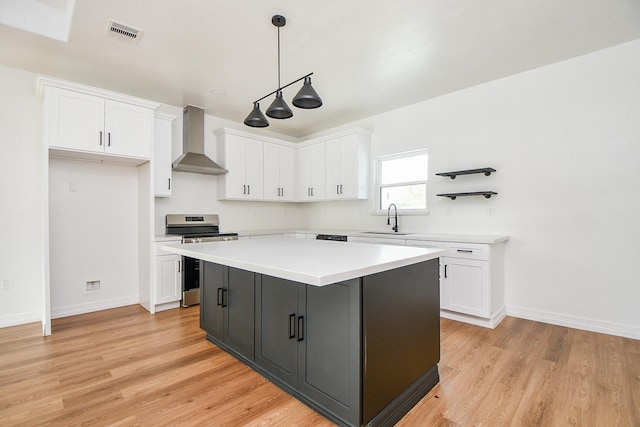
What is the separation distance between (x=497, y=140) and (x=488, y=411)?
294 cm

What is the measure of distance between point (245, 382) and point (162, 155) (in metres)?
3.15

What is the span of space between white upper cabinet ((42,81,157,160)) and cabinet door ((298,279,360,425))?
9.83 ft

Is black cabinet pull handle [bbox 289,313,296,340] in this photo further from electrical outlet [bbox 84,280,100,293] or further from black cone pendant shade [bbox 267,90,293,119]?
electrical outlet [bbox 84,280,100,293]

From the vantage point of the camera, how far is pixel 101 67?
128 inches

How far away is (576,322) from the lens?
3.10 metres

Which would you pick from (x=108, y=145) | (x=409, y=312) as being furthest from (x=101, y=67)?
(x=409, y=312)

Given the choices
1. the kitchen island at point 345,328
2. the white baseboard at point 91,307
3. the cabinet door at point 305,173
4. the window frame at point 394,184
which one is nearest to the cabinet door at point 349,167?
the window frame at point 394,184

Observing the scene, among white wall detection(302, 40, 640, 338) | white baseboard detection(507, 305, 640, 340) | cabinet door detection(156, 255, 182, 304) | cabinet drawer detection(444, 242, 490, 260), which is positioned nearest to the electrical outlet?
cabinet door detection(156, 255, 182, 304)

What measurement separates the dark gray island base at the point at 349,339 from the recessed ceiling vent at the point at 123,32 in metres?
2.27

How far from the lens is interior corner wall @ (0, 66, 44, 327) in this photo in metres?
3.22

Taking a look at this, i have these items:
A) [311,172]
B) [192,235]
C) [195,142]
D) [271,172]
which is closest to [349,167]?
[311,172]

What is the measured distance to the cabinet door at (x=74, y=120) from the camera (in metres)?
3.03

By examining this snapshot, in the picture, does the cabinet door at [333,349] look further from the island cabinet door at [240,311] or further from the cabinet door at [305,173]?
the cabinet door at [305,173]

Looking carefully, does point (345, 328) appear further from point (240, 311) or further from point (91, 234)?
point (91, 234)
